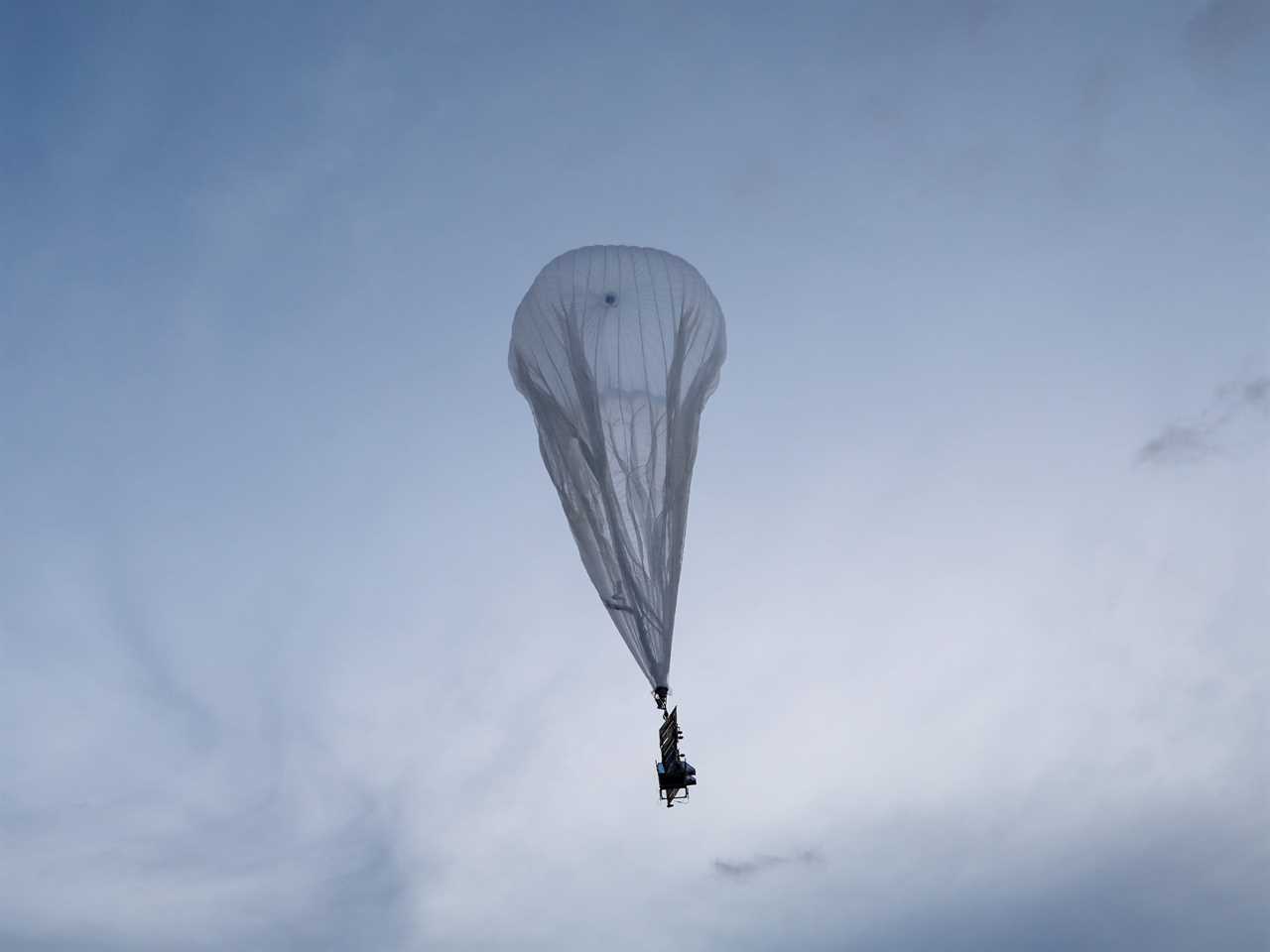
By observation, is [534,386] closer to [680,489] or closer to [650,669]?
[680,489]

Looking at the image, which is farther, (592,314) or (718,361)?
(718,361)

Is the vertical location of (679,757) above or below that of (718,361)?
below

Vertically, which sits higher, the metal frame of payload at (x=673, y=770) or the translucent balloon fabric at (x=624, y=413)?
the translucent balloon fabric at (x=624, y=413)

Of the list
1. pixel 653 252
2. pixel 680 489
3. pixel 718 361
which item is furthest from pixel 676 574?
pixel 653 252

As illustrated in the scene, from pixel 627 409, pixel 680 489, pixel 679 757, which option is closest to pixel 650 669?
pixel 679 757

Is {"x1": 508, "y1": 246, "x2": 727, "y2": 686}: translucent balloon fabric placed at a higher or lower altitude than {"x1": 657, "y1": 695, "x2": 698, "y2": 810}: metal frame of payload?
higher

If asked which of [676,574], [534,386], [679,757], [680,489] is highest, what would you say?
[534,386]
